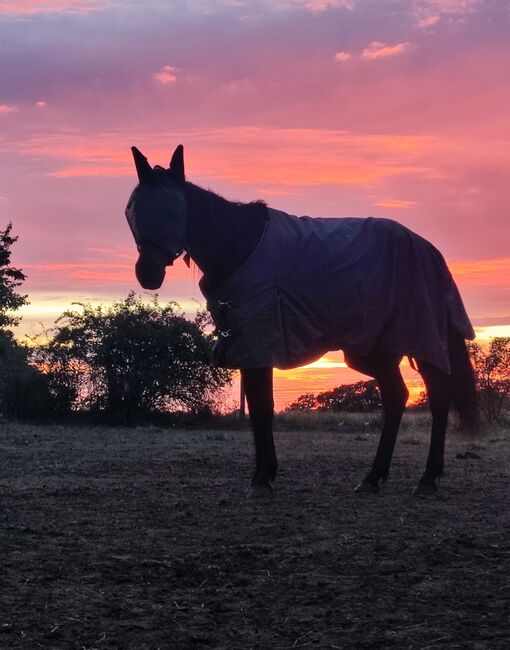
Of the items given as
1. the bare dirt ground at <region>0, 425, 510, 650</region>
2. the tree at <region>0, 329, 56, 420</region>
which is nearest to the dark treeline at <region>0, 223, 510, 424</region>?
the tree at <region>0, 329, 56, 420</region>

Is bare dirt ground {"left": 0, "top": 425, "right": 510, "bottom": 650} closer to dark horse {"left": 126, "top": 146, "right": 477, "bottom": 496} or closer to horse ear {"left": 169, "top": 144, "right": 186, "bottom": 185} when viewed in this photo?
dark horse {"left": 126, "top": 146, "right": 477, "bottom": 496}

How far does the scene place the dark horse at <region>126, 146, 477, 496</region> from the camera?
6090 millimetres

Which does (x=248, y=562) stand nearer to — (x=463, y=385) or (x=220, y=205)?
(x=220, y=205)

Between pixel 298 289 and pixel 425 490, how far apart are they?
1.84 m

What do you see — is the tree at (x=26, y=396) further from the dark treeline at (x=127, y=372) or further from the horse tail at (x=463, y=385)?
the horse tail at (x=463, y=385)

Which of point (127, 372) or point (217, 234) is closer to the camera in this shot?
point (217, 234)

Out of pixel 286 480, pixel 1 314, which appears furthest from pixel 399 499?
pixel 1 314

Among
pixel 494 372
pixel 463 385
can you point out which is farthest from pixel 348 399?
pixel 463 385

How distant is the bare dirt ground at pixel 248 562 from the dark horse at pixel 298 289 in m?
0.67

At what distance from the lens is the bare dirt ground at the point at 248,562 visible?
325 cm

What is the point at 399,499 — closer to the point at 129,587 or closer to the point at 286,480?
the point at 286,480

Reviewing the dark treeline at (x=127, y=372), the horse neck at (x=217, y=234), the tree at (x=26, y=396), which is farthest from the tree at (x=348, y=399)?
the horse neck at (x=217, y=234)

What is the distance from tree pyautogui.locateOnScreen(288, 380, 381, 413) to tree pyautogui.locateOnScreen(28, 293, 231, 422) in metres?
3.24

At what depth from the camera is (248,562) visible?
4285 mm
